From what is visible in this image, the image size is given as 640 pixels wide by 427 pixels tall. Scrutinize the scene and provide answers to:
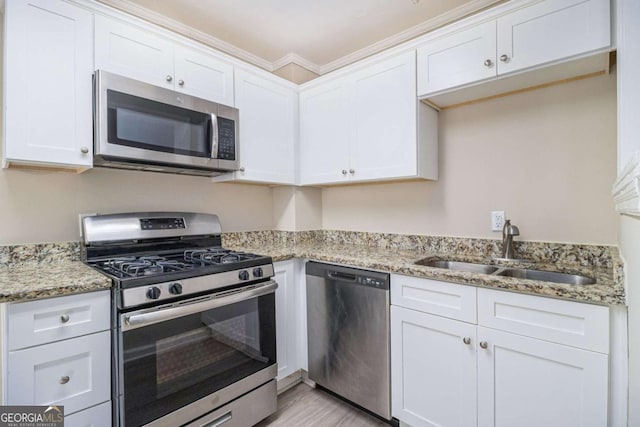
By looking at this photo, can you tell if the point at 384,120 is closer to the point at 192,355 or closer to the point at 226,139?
the point at 226,139

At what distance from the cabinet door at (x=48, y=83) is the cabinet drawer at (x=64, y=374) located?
821mm

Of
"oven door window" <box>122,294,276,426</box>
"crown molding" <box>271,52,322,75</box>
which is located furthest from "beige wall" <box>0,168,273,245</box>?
"crown molding" <box>271,52,322,75</box>

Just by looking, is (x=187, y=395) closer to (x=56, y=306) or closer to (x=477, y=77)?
(x=56, y=306)

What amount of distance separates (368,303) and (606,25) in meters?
1.64

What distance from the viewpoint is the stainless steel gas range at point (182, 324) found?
1.25 metres

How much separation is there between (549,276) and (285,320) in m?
1.49

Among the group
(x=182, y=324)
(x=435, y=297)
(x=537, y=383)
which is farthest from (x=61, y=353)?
(x=537, y=383)

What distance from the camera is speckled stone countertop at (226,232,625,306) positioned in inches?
43.6

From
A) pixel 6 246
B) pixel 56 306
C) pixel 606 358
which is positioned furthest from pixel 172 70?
pixel 606 358

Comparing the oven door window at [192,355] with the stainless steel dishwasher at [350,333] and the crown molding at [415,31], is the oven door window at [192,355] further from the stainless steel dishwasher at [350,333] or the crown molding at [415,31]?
the crown molding at [415,31]

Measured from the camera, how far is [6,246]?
4.91 feet

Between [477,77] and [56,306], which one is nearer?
[56,306]

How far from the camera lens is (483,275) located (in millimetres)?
1377

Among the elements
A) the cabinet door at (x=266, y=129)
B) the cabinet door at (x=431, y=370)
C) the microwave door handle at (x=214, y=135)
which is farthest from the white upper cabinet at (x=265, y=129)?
the cabinet door at (x=431, y=370)
